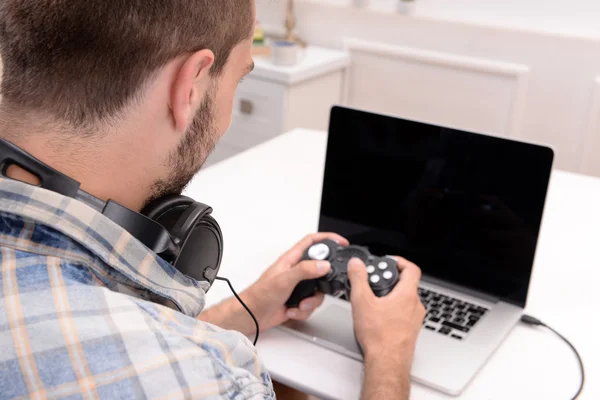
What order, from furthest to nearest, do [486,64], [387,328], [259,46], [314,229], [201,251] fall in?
1. [259,46]
2. [486,64]
3. [314,229]
4. [387,328]
5. [201,251]

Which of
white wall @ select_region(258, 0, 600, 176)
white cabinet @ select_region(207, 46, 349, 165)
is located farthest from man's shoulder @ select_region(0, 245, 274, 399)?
white wall @ select_region(258, 0, 600, 176)

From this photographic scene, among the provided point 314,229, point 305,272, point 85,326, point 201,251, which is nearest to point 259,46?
point 314,229

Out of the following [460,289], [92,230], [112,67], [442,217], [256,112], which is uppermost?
[112,67]

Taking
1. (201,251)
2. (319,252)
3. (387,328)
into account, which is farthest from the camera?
(319,252)

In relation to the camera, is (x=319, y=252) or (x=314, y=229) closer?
(x=319, y=252)

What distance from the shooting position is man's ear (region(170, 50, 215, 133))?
0.65 metres

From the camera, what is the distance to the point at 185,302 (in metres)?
0.67

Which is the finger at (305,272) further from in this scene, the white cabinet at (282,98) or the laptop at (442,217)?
the white cabinet at (282,98)

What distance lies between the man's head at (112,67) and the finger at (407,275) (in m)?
0.40

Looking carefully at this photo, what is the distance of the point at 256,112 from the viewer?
2523 millimetres

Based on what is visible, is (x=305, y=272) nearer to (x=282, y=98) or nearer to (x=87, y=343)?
(x=87, y=343)

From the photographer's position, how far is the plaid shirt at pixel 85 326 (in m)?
0.52

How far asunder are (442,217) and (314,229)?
28 centimetres

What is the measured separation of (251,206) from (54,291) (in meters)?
0.85
